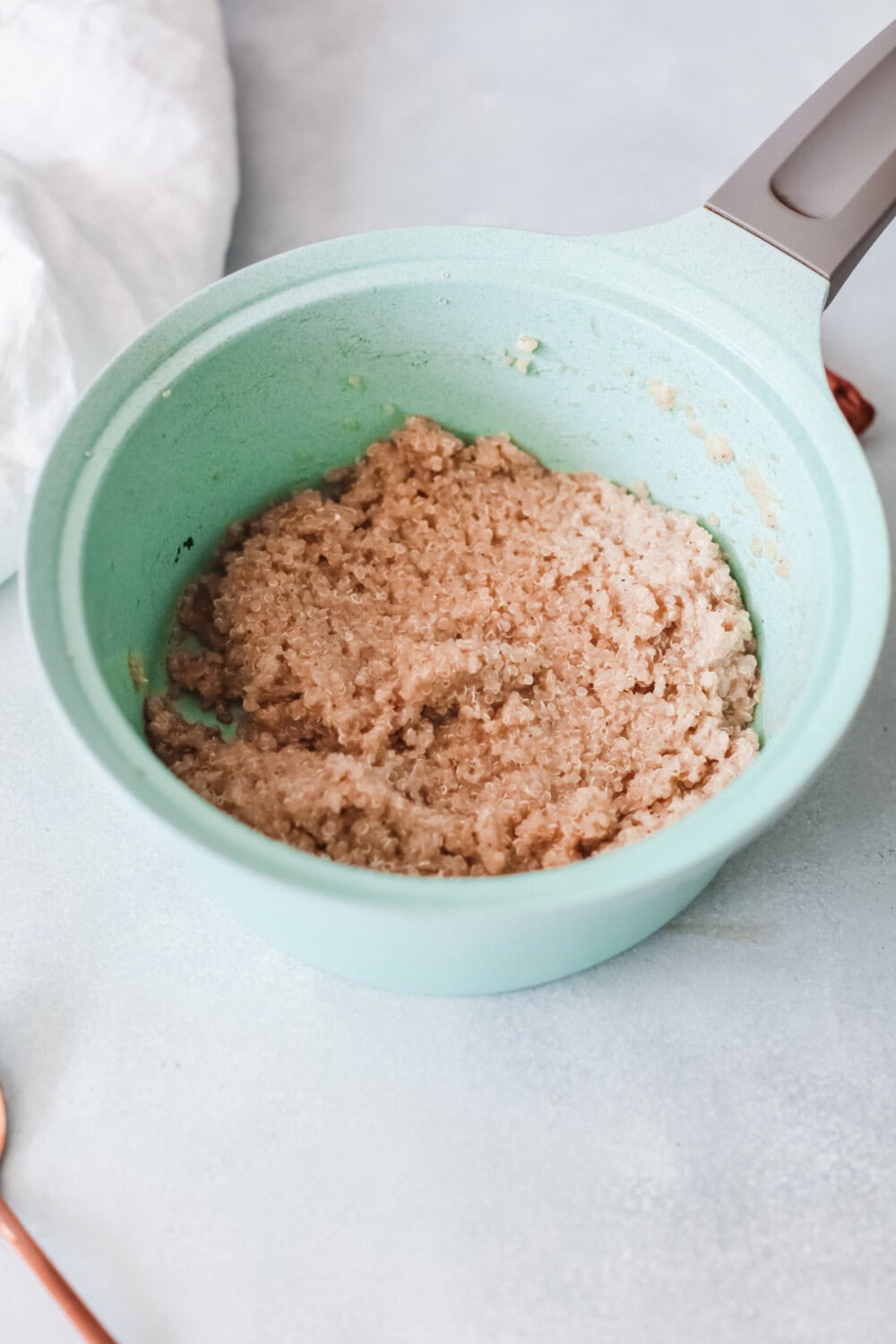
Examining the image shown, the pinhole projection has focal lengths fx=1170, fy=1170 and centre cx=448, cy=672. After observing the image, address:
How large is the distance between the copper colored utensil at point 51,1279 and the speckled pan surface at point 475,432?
26 centimetres

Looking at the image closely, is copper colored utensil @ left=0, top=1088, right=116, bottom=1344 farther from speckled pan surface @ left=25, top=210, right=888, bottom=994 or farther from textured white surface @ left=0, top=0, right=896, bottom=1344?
speckled pan surface @ left=25, top=210, right=888, bottom=994

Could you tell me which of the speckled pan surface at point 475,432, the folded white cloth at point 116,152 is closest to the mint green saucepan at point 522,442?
the speckled pan surface at point 475,432

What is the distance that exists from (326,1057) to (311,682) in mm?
295

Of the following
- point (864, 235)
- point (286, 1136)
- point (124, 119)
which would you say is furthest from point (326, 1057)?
point (124, 119)

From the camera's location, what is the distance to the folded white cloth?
1157 mm

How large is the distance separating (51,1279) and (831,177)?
3.34 ft

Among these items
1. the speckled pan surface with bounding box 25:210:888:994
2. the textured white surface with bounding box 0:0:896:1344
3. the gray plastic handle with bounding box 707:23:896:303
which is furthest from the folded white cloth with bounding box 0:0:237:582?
the gray plastic handle with bounding box 707:23:896:303

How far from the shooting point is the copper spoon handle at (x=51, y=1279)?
0.79 m

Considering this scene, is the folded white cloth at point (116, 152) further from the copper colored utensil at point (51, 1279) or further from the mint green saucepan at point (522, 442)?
the copper colored utensil at point (51, 1279)

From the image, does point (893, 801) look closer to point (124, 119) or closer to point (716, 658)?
point (716, 658)

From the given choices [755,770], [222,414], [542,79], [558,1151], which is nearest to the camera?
[755,770]

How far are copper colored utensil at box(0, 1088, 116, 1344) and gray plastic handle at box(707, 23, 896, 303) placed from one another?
0.93 metres

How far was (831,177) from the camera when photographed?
0.95 m

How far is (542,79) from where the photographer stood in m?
1.55
